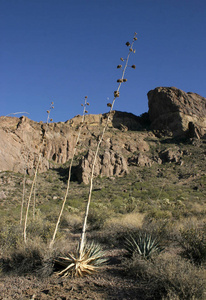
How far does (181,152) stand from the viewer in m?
47.6

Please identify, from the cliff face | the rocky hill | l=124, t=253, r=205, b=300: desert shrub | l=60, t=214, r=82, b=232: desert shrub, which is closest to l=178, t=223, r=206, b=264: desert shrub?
l=124, t=253, r=205, b=300: desert shrub

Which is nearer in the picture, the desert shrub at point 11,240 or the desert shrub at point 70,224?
the desert shrub at point 11,240

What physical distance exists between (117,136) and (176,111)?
20749 millimetres

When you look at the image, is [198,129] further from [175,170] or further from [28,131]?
[28,131]

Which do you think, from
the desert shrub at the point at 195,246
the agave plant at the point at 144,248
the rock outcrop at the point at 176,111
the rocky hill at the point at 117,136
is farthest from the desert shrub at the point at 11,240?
the rock outcrop at the point at 176,111

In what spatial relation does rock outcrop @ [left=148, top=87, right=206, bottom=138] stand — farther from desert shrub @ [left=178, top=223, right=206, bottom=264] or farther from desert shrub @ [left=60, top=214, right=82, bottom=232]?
desert shrub @ [left=178, top=223, right=206, bottom=264]

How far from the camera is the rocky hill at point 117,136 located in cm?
3625

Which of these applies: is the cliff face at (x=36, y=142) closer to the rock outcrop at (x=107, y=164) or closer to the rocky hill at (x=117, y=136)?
the rocky hill at (x=117, y=136)

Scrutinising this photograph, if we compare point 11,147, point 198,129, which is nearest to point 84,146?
point 11,147

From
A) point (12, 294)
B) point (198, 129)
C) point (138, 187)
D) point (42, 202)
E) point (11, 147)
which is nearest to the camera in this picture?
point (12, 294)

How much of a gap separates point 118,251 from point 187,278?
3.55 meters

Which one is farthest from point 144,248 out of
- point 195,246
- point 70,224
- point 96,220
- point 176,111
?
point 176,111

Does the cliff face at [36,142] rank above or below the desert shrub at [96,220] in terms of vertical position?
above

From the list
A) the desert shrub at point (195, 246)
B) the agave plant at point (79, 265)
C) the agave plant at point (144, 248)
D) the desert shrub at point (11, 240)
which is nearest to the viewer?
the agave plant at point (79, 265)
